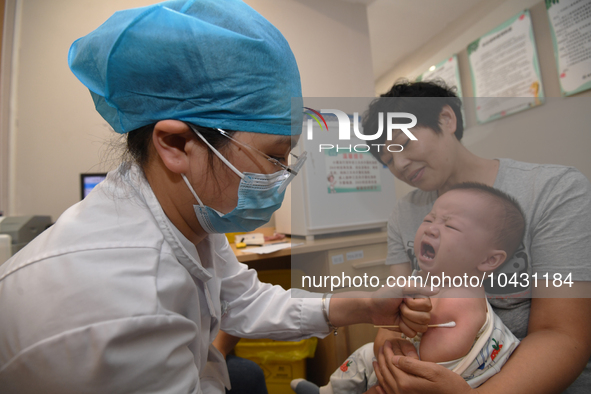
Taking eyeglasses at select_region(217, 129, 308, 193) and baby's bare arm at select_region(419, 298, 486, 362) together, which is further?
eyeglasses at select_region(217, 129, 308, 193)

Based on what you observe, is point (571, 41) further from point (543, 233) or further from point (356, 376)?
point (356, 376)

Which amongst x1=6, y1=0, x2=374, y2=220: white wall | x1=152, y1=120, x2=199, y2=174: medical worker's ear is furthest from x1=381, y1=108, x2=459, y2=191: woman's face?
x1=6, y1=0, x2=374, y2=220: white wall

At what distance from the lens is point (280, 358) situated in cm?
131

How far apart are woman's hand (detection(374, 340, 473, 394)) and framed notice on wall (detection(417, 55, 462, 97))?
676 mm

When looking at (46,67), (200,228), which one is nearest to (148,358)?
(200,228)

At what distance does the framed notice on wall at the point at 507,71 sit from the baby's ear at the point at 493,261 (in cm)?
33

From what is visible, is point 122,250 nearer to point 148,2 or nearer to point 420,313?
point 420,313

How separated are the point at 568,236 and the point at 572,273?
0.07 metres

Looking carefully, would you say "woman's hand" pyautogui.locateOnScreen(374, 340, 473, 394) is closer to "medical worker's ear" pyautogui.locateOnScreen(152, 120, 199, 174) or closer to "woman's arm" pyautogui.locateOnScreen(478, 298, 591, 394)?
"woman's arm" pyautogui.locateOnScreen(478, 298, 591, 394)

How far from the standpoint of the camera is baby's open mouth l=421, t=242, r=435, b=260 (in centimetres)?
63

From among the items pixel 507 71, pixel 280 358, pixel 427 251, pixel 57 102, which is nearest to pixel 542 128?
pixel 507 71

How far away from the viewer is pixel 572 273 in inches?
22.6

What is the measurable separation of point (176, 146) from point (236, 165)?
0.14m

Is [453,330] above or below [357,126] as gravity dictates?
below
